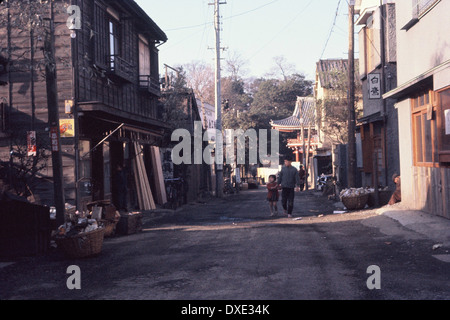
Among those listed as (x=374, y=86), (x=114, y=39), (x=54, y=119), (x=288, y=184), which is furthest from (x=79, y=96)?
(x=374, y=86)

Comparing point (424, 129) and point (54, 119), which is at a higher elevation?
point (54, 119)

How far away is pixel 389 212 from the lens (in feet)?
47.8

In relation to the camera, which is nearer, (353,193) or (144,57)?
(353,193)

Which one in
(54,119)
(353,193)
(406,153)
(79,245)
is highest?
(54,119)

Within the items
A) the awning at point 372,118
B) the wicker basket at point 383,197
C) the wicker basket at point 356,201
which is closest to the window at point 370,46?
the awning at point 372,118

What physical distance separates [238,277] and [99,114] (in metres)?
9.30

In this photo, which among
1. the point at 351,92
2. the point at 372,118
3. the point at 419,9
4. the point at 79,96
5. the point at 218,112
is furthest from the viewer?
the point at 218,112

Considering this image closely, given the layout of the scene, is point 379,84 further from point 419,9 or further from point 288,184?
point 419,9

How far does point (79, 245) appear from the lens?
373 inches

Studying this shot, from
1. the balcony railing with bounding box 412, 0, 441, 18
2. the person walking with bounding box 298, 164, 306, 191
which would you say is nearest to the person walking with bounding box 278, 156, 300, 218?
the balcony railing with bounding box 412, 0, 441, 18

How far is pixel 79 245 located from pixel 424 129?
30.1ft

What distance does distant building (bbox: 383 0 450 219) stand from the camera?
38.9ft

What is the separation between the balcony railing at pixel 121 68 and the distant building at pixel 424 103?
8.70 metres
